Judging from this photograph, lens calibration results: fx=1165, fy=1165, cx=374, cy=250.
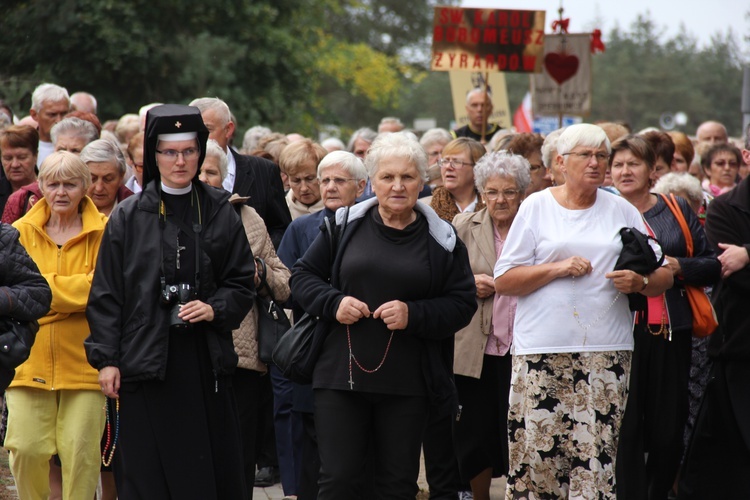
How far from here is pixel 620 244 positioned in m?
6.26

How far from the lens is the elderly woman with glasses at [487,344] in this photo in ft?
24.4

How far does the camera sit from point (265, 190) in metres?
8.23

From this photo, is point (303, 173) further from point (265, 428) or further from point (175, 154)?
point (175, 154)

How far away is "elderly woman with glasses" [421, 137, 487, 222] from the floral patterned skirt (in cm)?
211

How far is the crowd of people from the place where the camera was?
18.7 feet

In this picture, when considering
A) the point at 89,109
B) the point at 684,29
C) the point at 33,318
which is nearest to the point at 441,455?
the point at 33,318

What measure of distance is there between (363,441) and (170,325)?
1.11m

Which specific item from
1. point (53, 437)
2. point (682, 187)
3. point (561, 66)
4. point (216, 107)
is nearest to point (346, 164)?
point (216, 107)

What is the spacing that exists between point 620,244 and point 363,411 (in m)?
1.67

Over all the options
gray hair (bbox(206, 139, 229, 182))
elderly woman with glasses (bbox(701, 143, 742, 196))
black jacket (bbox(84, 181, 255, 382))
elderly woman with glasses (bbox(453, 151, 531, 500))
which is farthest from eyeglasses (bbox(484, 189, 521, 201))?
elderly woman with glasses (bbox(701, 143, 742, 196))

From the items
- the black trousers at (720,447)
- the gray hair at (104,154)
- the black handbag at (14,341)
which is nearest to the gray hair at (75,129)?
the gray hair at (104,154)

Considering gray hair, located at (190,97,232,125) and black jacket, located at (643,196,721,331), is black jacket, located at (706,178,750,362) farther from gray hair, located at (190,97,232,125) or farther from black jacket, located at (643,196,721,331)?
gray hair, located at (190,97,232,125)

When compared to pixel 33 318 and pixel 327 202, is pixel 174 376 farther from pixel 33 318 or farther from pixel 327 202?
pixel 327 202

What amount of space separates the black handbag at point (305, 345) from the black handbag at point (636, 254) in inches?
58.6
